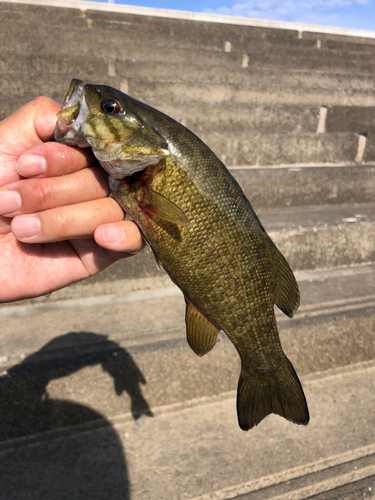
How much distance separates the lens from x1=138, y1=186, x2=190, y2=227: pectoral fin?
56.6 inches

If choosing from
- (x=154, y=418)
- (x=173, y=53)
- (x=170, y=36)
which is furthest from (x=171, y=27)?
(x=154, y=418)

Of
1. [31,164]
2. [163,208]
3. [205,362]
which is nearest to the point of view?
[163,208]

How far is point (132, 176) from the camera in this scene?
153cm

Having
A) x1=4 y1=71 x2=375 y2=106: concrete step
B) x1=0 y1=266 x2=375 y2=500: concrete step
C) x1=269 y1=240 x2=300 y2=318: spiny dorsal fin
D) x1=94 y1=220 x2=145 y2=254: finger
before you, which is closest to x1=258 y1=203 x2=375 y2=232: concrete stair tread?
x1=0 y1=266 x2=375 y2=500: concrete step

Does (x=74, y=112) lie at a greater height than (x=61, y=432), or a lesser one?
greater

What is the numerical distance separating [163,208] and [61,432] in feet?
6.68

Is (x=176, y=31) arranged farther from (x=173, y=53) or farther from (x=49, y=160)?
(x=49, y=160)

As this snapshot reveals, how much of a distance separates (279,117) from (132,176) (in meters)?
4.46

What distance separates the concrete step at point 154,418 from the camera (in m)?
2.46

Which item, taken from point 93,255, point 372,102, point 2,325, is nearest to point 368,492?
point 93,255

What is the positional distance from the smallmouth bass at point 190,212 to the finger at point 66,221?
126 mm

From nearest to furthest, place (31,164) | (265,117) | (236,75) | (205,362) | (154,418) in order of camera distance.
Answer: (31,164), (154,418), (205,362), (265,117), (236,75)

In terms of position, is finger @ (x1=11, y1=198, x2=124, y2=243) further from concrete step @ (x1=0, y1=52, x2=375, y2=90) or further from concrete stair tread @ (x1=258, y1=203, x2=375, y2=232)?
concrete step @ (x1=0, y1=52, x2=375, y2=90)

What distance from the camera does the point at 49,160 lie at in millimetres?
1580
